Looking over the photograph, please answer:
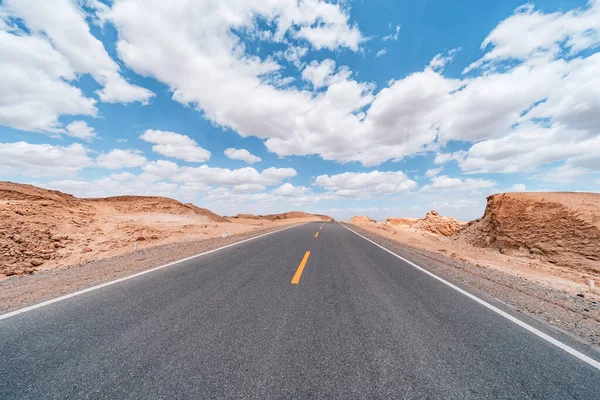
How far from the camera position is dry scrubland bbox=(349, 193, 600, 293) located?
31.4ft

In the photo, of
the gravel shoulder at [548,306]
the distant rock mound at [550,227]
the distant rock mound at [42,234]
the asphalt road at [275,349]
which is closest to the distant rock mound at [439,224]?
the distant rock mound at [550,227]

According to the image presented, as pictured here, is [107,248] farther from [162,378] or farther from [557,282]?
[557,282]

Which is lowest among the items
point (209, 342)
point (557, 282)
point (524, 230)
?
point (557, 282)

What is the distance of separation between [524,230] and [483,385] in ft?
47.6

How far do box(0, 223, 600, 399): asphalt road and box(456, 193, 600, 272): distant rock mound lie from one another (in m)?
10.3

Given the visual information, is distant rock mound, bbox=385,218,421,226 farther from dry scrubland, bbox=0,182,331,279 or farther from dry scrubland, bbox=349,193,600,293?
dry scrubland, bbox=0,182,331,279

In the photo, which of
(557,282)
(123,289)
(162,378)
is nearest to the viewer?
(162,378)

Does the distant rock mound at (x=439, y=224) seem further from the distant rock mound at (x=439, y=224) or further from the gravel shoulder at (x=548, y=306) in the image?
the gravel shoulder at (x=548, y=306)

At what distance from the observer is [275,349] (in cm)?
268

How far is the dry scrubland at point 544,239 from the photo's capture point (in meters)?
9.58

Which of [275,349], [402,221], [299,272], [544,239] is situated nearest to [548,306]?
[299,272]

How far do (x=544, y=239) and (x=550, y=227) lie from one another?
24.9 inches

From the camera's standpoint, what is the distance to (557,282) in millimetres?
7957

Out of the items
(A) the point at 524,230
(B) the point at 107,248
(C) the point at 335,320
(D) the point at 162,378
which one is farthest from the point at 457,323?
(B) the point at 107,248
